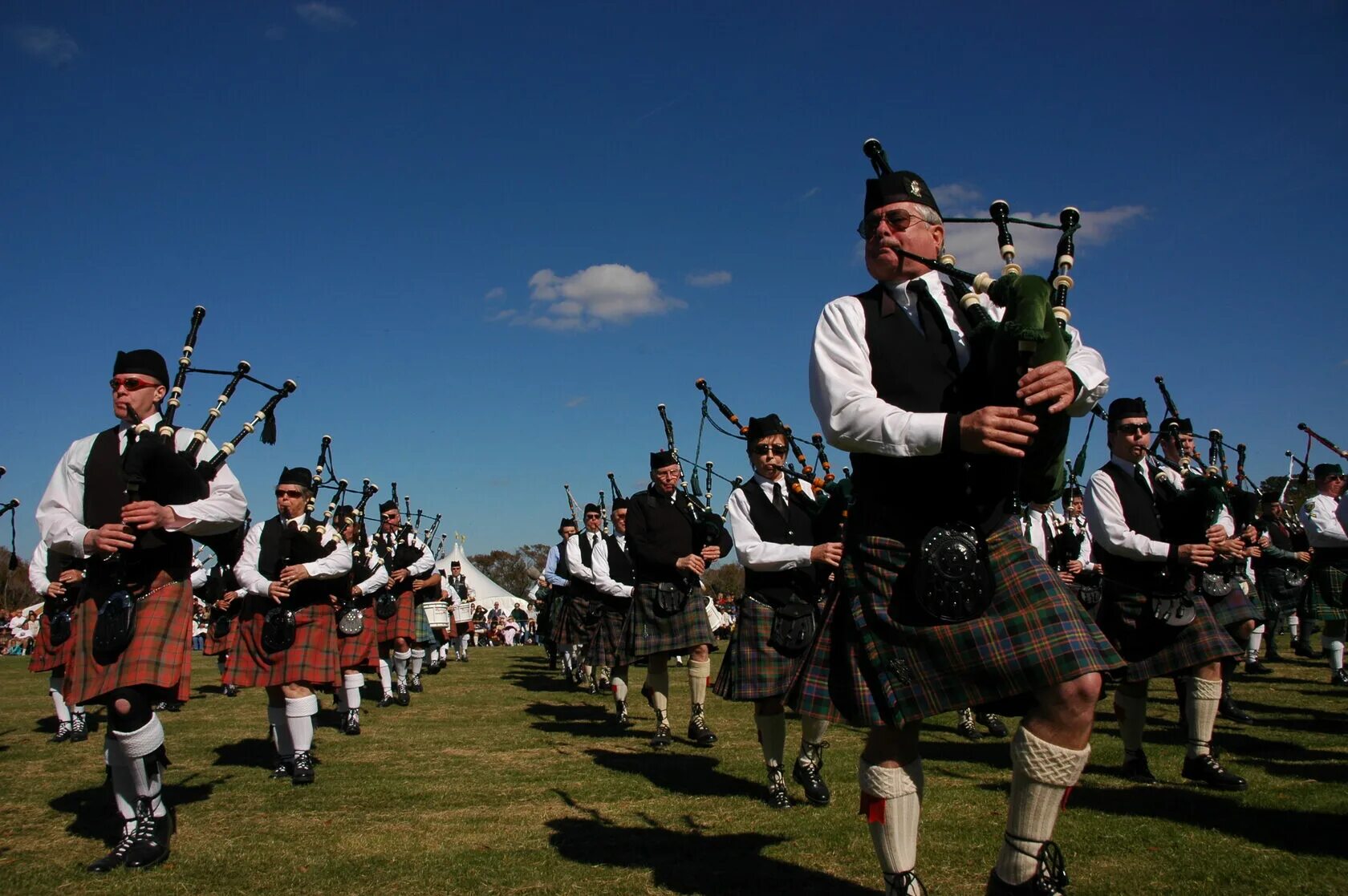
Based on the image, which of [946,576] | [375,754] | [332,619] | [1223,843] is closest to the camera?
[946,576]

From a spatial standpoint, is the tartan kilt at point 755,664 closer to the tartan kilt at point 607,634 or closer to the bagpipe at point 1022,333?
Answer: the bagpipe at point 1022,333

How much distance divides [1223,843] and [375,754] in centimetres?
477

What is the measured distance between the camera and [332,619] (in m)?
5.85

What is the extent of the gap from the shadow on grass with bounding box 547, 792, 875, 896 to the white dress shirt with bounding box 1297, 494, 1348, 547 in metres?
6.40

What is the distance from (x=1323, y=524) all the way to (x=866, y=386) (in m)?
7.38

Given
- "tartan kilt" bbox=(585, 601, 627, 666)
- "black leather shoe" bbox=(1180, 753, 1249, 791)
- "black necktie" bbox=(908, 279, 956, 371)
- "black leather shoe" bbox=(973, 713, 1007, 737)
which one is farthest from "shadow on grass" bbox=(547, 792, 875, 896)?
"tartan kilt" bbox=(585, 601, 627, 666)

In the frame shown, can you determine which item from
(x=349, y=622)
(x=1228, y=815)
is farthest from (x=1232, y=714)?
(x=349, y=622)

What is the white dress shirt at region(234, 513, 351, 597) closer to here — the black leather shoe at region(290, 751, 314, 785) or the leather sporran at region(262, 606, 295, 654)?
the leather sporran at region(262, 606, 295, 654)

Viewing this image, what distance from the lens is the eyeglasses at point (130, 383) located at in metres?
3.99

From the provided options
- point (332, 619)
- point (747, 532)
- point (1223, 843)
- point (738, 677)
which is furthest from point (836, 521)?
point (332, 619)

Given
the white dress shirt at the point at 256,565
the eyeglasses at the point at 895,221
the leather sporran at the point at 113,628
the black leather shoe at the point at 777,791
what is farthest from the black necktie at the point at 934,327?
the white dress shirt at the point at 256,565

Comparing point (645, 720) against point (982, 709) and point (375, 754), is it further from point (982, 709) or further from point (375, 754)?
point (982, 709)

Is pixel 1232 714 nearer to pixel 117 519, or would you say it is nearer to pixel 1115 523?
pixel 1115 523

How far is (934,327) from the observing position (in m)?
2.43
